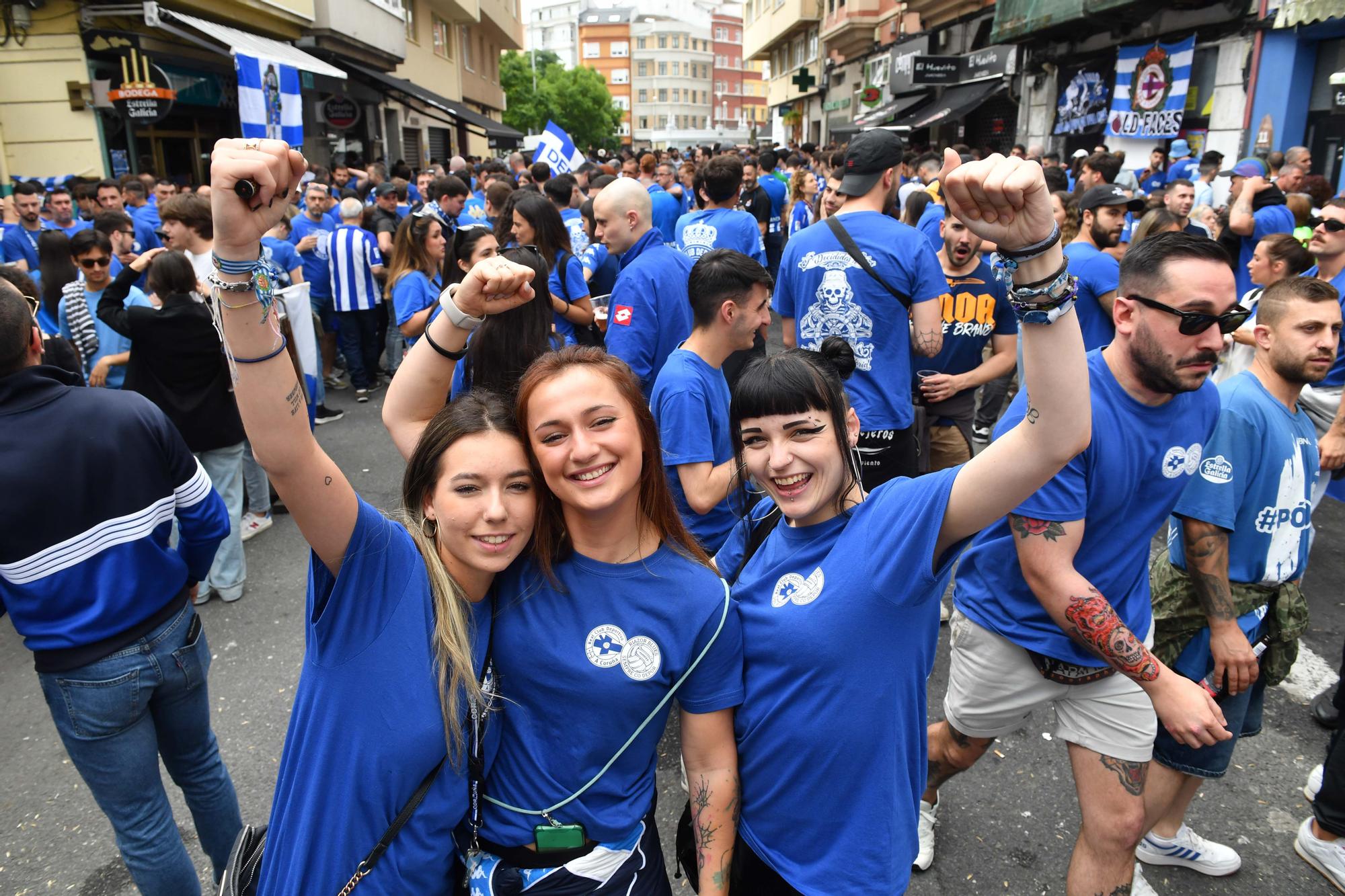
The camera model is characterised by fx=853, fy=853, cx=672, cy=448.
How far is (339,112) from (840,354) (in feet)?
65.3

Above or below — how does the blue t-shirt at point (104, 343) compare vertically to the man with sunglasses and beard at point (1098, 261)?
below

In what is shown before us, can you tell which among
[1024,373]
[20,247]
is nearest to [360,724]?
[1024,373]

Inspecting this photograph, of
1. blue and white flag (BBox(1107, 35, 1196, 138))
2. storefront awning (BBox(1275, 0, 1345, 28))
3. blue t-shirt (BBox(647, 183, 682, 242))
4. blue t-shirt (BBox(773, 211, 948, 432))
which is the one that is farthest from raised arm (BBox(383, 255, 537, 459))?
blue and white flag (BBox(1107, 35, 1196, 138))

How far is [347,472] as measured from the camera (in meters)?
7.08

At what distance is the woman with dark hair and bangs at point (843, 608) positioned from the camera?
1635 mm

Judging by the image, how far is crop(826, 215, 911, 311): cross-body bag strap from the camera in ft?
13.5

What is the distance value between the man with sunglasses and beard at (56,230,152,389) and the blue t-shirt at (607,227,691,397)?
3.06m

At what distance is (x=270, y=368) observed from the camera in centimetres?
143

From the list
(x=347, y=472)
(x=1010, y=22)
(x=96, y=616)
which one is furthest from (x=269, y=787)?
(x=1010, y=22)

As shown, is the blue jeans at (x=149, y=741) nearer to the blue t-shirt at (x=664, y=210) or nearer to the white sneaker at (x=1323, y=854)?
the white sneaker at (x=1323, y=854)

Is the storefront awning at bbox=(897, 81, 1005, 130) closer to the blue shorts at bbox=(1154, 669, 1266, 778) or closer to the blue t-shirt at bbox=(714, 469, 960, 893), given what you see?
the blue shorts at bbox=(1154, 669, 1266, 778)

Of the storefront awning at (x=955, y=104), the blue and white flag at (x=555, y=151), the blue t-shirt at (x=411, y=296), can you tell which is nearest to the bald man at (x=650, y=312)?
the blue t-shirt at (x=411, y=296)

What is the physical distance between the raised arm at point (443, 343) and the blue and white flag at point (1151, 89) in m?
14.7

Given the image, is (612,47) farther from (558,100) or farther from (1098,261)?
(1098,261)
